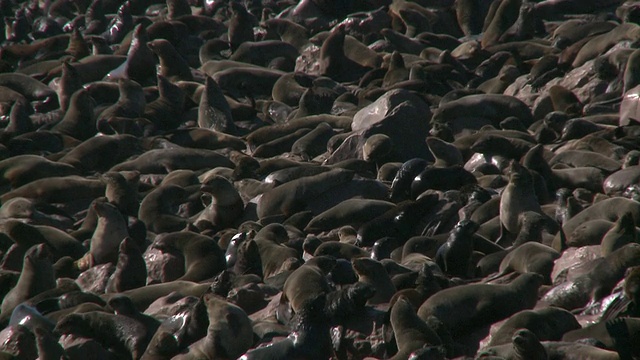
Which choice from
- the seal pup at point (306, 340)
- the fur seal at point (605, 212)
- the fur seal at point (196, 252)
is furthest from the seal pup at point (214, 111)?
the seal pup at point (306, 340)

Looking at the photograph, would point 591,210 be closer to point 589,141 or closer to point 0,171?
point 589,141

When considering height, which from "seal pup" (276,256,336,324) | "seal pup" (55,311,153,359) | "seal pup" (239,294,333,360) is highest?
"seal pup" (239,294,333,360)

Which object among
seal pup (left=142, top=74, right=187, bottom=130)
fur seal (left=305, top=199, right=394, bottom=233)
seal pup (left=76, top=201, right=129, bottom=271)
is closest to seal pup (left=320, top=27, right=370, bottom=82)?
seal pup (left=142, top=74, right=187, bottom=130)

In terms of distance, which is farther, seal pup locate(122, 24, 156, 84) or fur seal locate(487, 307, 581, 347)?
seal pup locate(122, 24, 156, 84)

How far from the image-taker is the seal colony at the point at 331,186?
7090 millimetres

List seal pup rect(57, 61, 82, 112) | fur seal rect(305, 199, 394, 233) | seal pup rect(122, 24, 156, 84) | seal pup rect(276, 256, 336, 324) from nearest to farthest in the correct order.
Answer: seal pup rect(276, 256, 336, 324) < fur seal rect(305, 199, 394, 233) < seal pup rect(57, 61, 82, 112) < seal pup rect(122, 24, 156, 84)

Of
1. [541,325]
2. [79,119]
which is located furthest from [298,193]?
[79,119]

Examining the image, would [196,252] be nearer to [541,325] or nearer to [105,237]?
[105,237]

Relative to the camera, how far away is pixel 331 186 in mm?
11273

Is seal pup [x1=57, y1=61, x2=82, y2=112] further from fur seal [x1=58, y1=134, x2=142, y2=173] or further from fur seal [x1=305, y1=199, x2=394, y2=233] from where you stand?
fur seal [x1=305, y1=199, x2=394, y2=233]

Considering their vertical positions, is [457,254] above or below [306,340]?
below

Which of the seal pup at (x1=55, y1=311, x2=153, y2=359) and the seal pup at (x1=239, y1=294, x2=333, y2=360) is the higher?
the seal pup at (x1=239, y1=294, x2=333, y2=360)

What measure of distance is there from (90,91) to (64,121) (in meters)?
1.17

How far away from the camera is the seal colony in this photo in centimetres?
709
